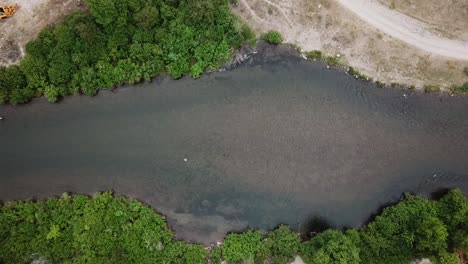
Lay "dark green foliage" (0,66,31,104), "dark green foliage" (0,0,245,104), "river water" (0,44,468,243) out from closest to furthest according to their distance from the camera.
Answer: "dark green foliage" (0,0,245,104)
"dark green foliage" (0,66,31,104)
"river water" (0,44,468,243)

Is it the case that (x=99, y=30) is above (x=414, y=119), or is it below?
below

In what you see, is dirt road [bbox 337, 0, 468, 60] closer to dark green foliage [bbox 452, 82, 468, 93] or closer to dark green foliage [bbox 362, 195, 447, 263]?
dark green foliage [bbox 452, 82, 468, 93]

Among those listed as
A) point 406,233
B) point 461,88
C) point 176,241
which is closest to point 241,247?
point 176,241

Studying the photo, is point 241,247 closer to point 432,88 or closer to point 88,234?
point 88,234

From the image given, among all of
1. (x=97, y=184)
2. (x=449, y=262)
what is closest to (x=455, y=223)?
(x=449, y=262)

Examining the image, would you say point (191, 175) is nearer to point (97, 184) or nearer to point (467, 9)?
point (97, 184)

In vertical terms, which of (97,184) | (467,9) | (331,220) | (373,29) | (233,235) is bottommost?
(97,184)

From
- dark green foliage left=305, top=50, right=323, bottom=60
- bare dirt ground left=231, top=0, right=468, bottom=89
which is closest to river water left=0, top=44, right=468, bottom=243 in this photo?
dark green foliage left=305, top=50, right=323, bottom=60

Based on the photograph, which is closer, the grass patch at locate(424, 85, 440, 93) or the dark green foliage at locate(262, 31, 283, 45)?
the dark green foliage at locate(262, 31, 283, 45)
